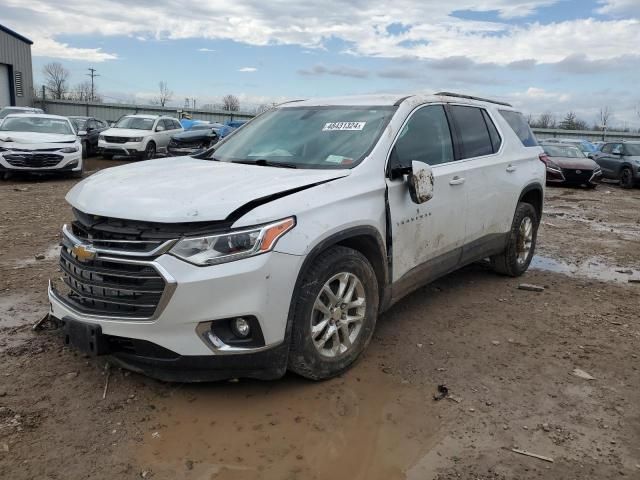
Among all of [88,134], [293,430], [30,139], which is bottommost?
[293,430]

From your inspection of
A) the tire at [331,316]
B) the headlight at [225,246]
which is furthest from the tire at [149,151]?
the headlight at [225,246]

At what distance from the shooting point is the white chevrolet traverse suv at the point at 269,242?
9.50 ft

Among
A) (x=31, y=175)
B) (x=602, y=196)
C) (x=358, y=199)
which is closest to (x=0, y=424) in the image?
(x=358, y=199)

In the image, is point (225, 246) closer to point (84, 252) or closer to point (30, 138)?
point (84, 252)

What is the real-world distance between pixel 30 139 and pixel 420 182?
38.3 ft

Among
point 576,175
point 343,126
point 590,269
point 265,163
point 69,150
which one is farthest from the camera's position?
point 576,175

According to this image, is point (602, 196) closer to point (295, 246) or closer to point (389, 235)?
point (389, 235)

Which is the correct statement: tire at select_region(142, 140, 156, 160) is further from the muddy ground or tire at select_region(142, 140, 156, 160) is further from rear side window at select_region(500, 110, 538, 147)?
rear side window at select_region(500, 110, 538, 147)

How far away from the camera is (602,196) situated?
15.9 m

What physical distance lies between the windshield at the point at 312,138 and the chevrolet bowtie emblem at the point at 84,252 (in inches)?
56.4

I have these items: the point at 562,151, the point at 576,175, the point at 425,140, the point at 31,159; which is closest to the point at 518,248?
the point at 425,140

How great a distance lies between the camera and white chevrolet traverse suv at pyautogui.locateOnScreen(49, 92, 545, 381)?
9.50 ft

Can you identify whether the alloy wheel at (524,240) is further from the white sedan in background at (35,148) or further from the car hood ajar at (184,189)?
the white sedan in background at (35,148)

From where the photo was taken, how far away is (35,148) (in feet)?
41.4
